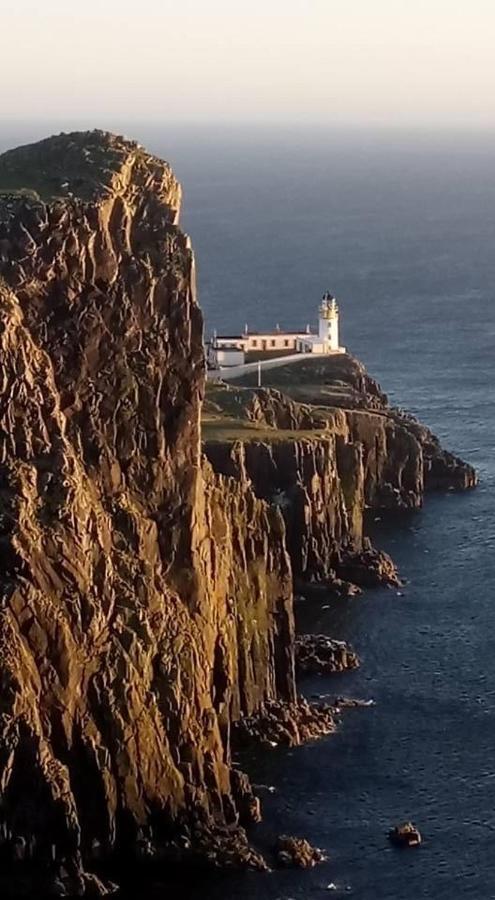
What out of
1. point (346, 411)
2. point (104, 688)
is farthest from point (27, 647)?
point (346, 411)

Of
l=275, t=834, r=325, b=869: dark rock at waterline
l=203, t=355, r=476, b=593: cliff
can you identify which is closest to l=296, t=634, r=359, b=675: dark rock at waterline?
l=203, t=355, r=476, b=593: cliff

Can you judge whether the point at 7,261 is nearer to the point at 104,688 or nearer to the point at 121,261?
the point at 121,261

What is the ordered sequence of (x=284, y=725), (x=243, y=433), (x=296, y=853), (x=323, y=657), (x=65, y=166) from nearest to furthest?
(x=296, y=853) → (x=284, y=725) → (x=65, y=166) → (x=323, y=657) → (x=243, y=433)

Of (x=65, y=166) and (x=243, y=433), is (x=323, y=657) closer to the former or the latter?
(x=243, y=433)

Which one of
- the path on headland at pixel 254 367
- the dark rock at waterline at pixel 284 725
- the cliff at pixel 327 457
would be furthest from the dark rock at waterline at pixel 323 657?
the path on headland at pixel 254 367

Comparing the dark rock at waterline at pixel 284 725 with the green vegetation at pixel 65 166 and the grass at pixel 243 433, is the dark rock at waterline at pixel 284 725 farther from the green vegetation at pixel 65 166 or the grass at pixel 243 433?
the green vegetation at pixel 65 166

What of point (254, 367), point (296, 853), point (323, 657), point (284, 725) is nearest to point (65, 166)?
point (323, 657)

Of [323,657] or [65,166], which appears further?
[323,657]
